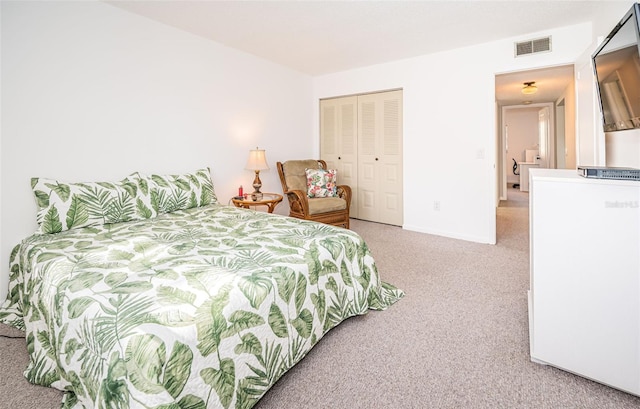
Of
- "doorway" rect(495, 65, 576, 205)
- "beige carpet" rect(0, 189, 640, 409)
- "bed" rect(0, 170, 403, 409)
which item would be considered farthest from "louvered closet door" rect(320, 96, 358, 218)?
"bed" rect(0, 170, 403, 409)

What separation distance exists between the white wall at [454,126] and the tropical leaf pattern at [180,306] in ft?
7.66

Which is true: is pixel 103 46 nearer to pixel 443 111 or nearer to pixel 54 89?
pixel 54 89

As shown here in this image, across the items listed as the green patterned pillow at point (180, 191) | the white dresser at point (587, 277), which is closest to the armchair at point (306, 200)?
the green patterned pillow at point (180, 191)

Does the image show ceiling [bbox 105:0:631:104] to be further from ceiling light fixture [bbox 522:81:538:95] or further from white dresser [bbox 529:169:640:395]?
ceiling light fixture [bbox 522:81:538:95]

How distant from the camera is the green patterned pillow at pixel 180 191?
2.89m

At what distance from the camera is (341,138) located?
5.23 m

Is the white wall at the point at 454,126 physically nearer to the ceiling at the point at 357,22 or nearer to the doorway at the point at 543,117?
the ceiling at the point at 357,22

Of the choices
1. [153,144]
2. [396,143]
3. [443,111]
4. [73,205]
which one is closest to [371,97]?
[396,143]

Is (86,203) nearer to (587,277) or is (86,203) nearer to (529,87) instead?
(587,277)

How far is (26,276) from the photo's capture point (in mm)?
1906

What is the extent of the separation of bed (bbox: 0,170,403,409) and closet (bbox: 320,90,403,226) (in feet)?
8.30

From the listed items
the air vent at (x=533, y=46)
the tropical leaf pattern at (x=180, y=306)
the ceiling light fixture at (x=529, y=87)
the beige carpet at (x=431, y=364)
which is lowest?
the beige carpet at (x=431, y=364)

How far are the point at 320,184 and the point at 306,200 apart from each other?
513 millimetres

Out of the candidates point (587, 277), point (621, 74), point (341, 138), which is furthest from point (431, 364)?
point (341, 138)
